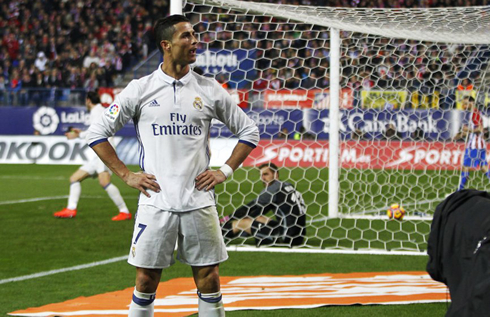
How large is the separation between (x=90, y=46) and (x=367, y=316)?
A: 24511 millimetres

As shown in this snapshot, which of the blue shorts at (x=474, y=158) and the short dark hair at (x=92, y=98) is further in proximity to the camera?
the blue shorts at (x=474, y=158)

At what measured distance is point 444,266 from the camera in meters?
3.79

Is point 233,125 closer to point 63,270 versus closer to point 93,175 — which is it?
point 63,270

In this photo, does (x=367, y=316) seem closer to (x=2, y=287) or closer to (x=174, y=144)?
(x=174, y=144)

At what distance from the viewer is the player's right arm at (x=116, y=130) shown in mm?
4168

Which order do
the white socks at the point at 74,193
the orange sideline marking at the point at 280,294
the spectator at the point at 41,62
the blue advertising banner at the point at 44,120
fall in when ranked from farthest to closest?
the spectator at the point at 41,62 < the blue advertising banner at the point at 44,120 < the white socks at the point at 74,193 < the orange sideline marking at the point at 280,294

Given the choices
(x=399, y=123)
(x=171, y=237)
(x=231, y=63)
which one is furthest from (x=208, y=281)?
(x=231, y=63)

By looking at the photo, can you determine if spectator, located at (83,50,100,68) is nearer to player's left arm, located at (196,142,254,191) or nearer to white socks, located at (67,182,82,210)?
white socks, located at (67,182,82,210)

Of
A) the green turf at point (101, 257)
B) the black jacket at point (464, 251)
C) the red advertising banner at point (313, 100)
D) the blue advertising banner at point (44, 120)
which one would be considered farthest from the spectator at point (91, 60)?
the black jacket at point (464, 251)

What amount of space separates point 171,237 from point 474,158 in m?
8.19

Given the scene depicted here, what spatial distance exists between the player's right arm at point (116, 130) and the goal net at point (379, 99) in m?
4.40

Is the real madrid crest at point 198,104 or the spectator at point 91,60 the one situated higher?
the spectator at point 91,60

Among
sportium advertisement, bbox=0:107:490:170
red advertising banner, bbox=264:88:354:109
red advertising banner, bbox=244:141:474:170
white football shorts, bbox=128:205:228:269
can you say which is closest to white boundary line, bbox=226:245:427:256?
sportium advertisement, bbox=0:107:490:170

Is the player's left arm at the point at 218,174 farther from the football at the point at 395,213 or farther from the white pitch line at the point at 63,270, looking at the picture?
the football at the point at 395,213
